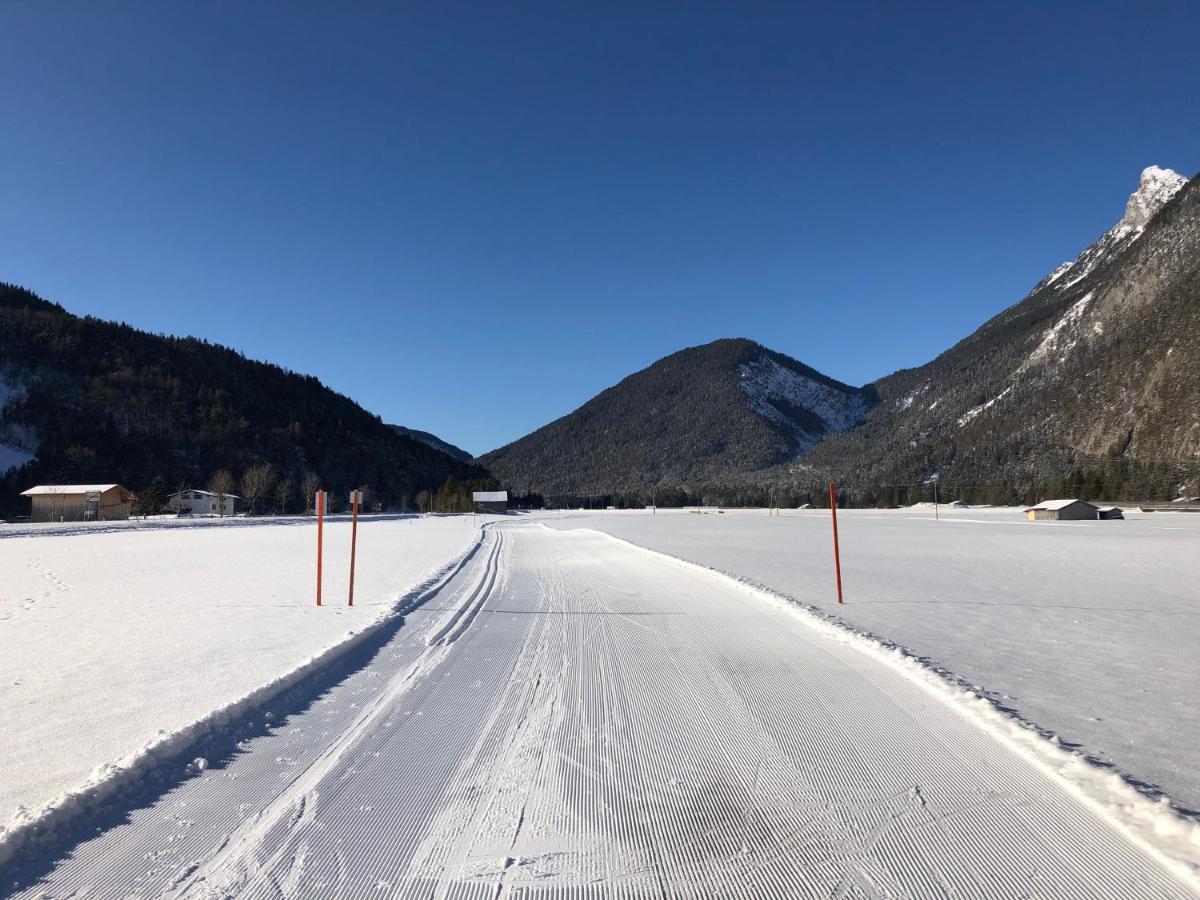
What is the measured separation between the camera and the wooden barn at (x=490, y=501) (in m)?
132

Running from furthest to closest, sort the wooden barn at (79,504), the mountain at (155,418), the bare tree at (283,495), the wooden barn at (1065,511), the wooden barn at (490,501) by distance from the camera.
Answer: the wooden barn at (490,501) → the mountain at (155,418) → the bare tree at (283,495) → the wooden barn at (79,504) → the wooden barn at (1065,511)

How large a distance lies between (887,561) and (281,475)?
132050mm

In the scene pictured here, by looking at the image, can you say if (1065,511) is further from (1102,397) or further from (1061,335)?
(1061,335)

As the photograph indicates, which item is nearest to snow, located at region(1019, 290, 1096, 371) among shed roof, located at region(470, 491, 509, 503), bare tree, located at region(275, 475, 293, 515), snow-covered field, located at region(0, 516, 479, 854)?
shed roof, located at region(470, 491, 509, 503)

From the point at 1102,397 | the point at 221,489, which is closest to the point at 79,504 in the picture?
the point at 221,489

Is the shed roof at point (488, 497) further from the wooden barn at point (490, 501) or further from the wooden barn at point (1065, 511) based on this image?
the wooden barn at point (1065, 511)

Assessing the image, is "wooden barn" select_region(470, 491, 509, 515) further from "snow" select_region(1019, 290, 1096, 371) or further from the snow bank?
the snow bank

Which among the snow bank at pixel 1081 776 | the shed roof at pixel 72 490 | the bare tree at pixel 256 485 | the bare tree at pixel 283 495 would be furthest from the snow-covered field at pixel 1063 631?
the bare tree at pixel 283 495

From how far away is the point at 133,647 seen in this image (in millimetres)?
7754

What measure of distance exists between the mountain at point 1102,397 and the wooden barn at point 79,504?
10751 cm

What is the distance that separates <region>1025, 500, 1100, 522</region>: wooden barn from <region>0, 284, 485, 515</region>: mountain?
325 ft

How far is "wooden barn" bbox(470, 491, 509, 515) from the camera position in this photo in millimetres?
131825

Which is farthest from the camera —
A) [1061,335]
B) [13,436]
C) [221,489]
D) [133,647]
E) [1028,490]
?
[1061,335]

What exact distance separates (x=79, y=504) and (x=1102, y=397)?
13276cm
